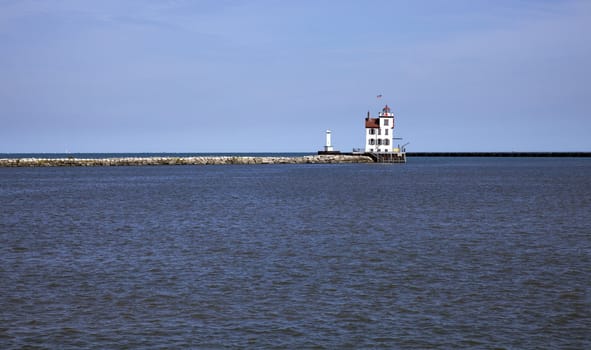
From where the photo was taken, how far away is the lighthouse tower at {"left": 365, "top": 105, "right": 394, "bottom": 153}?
371 feet

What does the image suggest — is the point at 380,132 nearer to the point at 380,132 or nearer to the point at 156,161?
the point at 380,132

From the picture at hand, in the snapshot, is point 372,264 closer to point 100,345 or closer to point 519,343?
point 519,343

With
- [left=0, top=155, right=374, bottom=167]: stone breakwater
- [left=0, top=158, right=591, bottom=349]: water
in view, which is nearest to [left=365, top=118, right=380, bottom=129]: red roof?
[left=0, top=155, right=374, bottom=167]: stone breakwater

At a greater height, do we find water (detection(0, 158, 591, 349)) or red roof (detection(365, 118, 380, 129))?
red roof (detection(365, 118, 380, 129))

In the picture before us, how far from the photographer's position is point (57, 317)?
13727 millimetres

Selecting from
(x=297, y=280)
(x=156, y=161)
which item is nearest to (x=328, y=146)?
(x=156, y=161)

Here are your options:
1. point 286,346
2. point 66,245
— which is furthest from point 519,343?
point 66,245

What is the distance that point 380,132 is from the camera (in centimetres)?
11669

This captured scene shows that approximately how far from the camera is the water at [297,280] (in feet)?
41.3

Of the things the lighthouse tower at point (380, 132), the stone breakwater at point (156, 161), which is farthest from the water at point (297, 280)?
the stone breakwater at point (156, 161)

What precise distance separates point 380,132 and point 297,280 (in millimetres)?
100891

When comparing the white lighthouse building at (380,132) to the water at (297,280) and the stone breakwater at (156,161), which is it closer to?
the stone breakwater at (156,161)

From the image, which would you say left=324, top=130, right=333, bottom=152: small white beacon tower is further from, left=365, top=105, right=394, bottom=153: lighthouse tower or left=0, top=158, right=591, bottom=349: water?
left=0, top=158, right=591, bottom=349: water

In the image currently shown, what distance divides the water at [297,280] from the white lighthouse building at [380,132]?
78241mm
